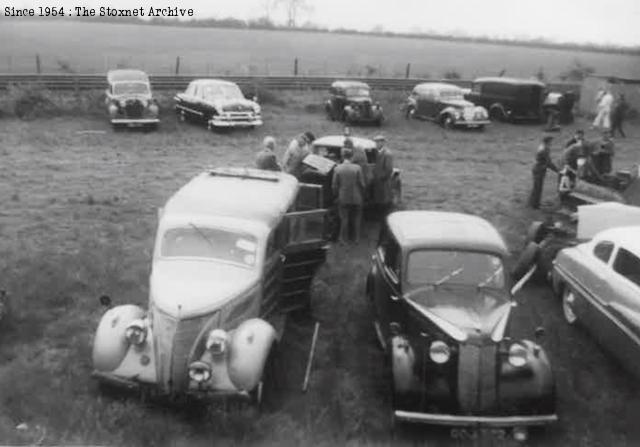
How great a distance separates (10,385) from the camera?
708cm

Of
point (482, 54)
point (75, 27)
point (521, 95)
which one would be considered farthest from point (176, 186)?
point (482, 54)

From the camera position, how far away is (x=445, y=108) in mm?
25156

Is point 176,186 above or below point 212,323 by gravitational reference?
below

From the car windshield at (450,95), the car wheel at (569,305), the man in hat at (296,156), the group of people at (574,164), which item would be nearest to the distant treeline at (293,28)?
the car windshield at (450,95)

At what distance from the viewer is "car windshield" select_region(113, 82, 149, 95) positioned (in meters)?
23.0

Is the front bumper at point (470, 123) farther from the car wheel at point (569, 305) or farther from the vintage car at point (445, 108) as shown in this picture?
the car wheel at point (569, 305)

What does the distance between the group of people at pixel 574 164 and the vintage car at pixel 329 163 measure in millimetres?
2783

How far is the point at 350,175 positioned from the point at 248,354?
Answer: 534cm

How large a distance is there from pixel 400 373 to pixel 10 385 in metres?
3.76

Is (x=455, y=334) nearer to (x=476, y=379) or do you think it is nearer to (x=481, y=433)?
(x=476, y=379)

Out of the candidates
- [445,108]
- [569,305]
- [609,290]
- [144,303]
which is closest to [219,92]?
[445,108]

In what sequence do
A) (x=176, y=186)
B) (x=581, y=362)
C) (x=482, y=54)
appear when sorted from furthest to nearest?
(x=482, y=54) → (x=176, y=186) → (x=581, y=362)

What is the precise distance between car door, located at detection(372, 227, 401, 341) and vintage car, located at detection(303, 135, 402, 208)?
134 inches

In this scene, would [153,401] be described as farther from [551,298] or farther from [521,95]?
[521,95]
